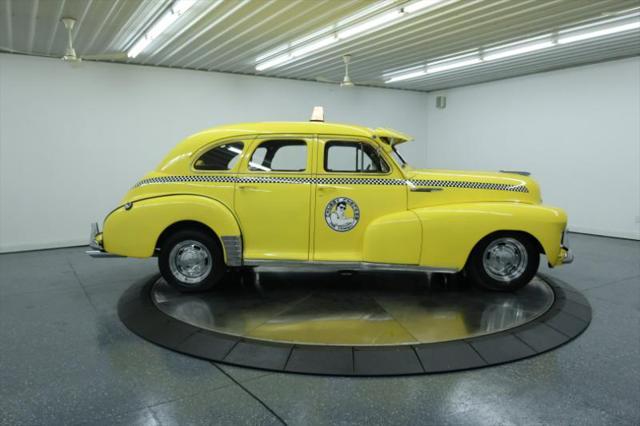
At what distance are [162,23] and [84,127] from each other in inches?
119

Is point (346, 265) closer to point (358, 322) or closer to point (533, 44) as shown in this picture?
point (358, 322)

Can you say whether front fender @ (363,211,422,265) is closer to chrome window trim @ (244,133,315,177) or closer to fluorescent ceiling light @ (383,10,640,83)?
chrome window trim @ (244,133,315,177)

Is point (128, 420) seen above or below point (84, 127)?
below

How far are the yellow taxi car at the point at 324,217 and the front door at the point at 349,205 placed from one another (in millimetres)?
10

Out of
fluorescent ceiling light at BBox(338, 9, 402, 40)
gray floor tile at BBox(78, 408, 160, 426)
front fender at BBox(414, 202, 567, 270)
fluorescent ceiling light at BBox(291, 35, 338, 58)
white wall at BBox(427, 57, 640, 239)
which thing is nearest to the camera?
gray floor tile at BBox(78, 408, 160, 426)

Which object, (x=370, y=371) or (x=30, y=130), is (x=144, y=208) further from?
(x=30, y=130)

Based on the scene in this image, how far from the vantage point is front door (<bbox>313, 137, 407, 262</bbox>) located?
4.23 meters

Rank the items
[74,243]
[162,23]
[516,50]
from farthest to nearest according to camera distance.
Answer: [74,243] < [516,50] < [162,23]

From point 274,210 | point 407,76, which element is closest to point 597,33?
point 407,76

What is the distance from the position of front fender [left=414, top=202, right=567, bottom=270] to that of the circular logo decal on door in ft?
2.11

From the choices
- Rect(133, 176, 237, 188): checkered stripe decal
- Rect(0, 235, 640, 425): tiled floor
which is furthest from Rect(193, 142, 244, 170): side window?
Rect(0, 235, 640, 425): tiled floor

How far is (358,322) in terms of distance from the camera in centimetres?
362

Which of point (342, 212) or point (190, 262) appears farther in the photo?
point (190, 262)

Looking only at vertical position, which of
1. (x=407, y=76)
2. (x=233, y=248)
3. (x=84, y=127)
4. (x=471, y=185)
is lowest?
(x=233, y=248)
